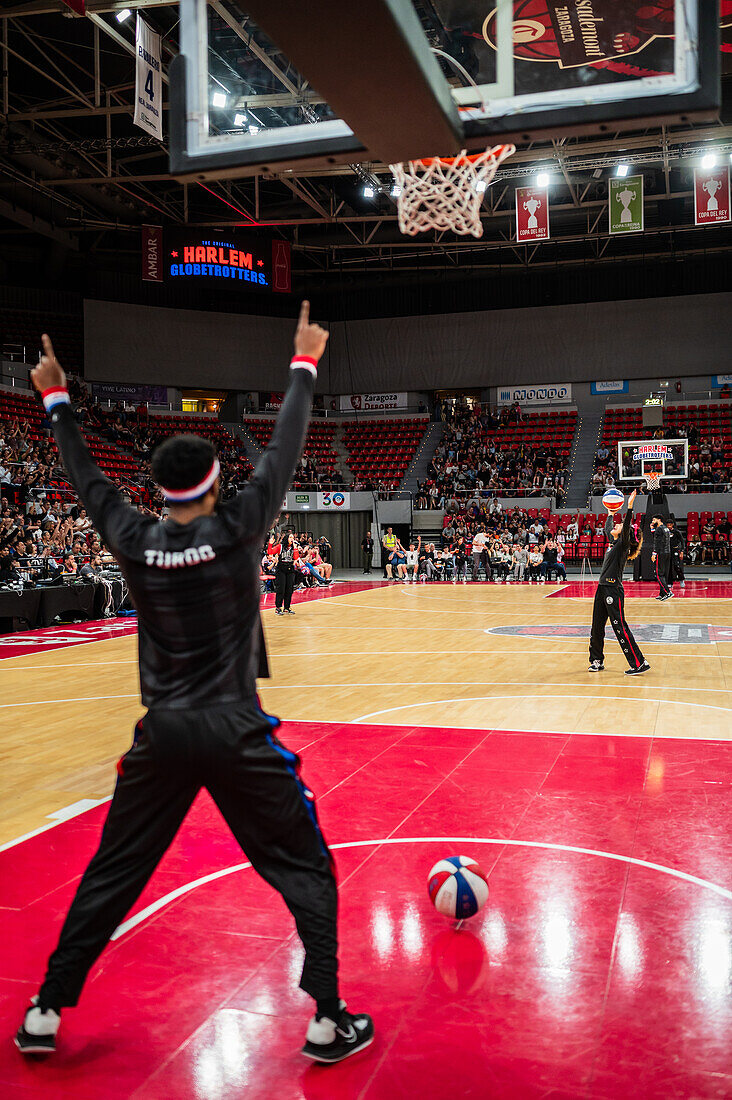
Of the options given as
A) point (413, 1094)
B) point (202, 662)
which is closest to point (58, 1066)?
point (413, 1094)

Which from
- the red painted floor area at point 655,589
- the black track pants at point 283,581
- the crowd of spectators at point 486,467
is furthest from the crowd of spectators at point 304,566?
the crowd of spectators at point 486,467

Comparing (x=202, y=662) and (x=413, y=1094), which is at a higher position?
(x=202, y=662)

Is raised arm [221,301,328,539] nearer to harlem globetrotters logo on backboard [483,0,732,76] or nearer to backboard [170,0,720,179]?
backboard [170,0,720,179]

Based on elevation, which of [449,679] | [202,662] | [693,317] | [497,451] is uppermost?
[693,317]

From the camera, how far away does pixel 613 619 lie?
10039 millimetres

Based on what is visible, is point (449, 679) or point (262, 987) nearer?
point (262, 987)

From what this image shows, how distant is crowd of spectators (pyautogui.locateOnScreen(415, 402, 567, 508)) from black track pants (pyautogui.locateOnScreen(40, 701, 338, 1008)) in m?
30.2

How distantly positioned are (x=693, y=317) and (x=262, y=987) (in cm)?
3593

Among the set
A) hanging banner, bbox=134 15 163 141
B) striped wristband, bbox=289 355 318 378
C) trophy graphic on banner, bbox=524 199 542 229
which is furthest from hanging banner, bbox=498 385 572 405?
striped wristband, bbox=289 355 318 378

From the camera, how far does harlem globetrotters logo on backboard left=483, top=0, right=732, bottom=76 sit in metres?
4.27

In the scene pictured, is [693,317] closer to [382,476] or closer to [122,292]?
[382,476]

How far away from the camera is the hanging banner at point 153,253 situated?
28.2m

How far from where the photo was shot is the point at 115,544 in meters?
2.86

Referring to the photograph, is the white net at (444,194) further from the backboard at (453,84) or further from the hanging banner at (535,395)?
the hanging banner at (535,395)
